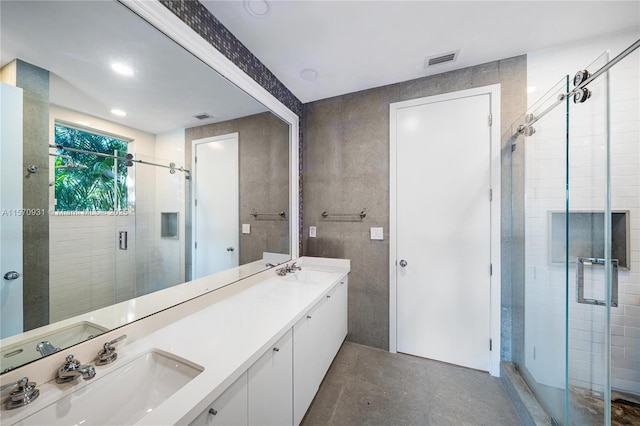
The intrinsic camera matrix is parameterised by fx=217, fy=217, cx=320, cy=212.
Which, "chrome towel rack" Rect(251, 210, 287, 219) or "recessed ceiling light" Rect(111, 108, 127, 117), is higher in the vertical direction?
"recessed ceiling light" Rect(111, 108, 127, 117)

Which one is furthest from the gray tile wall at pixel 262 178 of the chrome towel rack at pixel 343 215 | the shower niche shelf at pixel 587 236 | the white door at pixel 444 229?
the shower niche shelf at pixel 587 236

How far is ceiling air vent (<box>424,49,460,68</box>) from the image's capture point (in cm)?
178

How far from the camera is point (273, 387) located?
1.06 m

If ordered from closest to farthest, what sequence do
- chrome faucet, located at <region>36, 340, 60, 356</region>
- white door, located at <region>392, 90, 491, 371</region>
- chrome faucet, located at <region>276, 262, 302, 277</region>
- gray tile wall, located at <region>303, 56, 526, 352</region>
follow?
1. chrome faucet, located at <region>36, 340, 60, 356</region>
2. white door, located at <region>392, 90, 491, 371</region>
3. chrome faucet, located at <region>276, 262, 302, 277</region>
4. gray tile wall, located at <region>303, 56, 526, 352</region>

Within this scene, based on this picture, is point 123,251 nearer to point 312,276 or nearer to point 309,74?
point 312,276

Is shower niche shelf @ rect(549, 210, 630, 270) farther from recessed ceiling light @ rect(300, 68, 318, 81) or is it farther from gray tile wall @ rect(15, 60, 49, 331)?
gray tile wall @ rect(15, 60, 49, 331)

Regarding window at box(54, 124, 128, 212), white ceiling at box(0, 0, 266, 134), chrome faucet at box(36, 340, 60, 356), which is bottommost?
chrome faucet at box(36, 340, 60, 356)

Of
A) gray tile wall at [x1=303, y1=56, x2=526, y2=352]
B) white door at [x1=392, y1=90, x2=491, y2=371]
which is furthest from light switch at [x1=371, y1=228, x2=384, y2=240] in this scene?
white door at [x1=392, y1=90, x2=491, y2=371]

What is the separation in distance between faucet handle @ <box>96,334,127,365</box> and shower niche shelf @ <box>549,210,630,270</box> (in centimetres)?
251

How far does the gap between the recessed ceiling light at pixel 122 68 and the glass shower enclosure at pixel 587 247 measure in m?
2.45

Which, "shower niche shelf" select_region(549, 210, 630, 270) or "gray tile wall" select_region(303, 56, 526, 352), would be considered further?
"gray tile wall" select_region(303, 56, 526, 352)

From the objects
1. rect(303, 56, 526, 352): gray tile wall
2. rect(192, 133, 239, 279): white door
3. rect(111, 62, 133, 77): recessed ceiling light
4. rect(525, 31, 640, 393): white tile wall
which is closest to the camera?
rect(111, 62, 133, 77): recessed ceiling light

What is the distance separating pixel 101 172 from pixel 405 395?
2407 mm

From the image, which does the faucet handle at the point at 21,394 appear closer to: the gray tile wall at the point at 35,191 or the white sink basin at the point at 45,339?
the white sink basin at the point at 45,339
